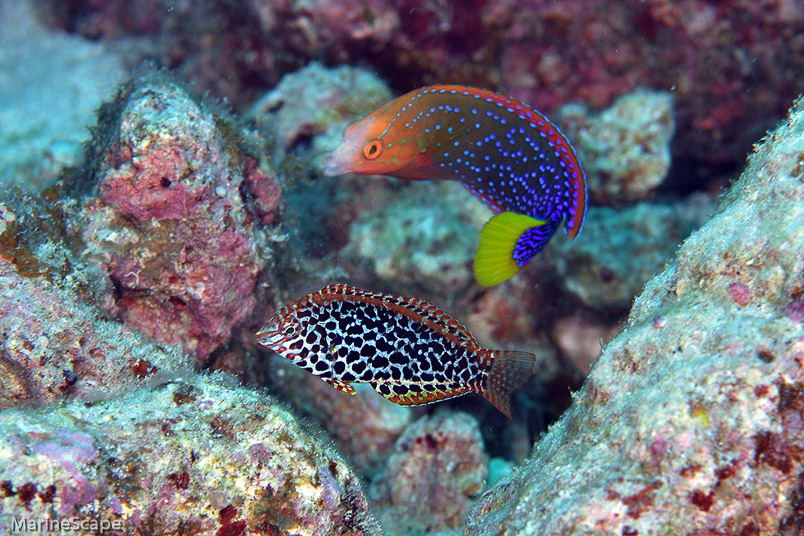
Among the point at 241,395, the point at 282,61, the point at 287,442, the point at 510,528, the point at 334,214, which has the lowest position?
the point at 510,528

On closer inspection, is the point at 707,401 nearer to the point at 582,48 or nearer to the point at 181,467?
the point at 181,467

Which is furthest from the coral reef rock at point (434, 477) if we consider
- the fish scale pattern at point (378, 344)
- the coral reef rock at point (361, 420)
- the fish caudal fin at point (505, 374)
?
the fish scale pattern at point (378, 344)

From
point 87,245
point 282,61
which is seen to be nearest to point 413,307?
point 87,245

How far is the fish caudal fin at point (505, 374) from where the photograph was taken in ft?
10.8

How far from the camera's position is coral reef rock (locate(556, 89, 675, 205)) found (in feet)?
20.2

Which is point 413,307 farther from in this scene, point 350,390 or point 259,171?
point 259,171

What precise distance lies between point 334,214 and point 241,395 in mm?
3197

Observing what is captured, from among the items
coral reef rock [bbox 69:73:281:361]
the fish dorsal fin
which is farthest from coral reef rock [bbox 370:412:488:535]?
coral reef rock [bbox 69:73:281:361]

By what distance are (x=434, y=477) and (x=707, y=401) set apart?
319 cm

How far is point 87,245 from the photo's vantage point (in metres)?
3.37

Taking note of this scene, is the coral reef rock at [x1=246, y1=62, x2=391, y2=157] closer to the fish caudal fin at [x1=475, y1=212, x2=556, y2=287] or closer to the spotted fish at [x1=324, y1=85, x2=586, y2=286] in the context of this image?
the spotted fish at [x1=324, y1=85, x2=586, y2=286]

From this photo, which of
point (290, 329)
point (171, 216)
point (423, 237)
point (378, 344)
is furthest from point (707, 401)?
point (423, 237)

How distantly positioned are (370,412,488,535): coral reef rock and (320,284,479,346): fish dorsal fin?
169 cm

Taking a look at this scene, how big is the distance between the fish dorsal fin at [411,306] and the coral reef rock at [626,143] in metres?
3.73
